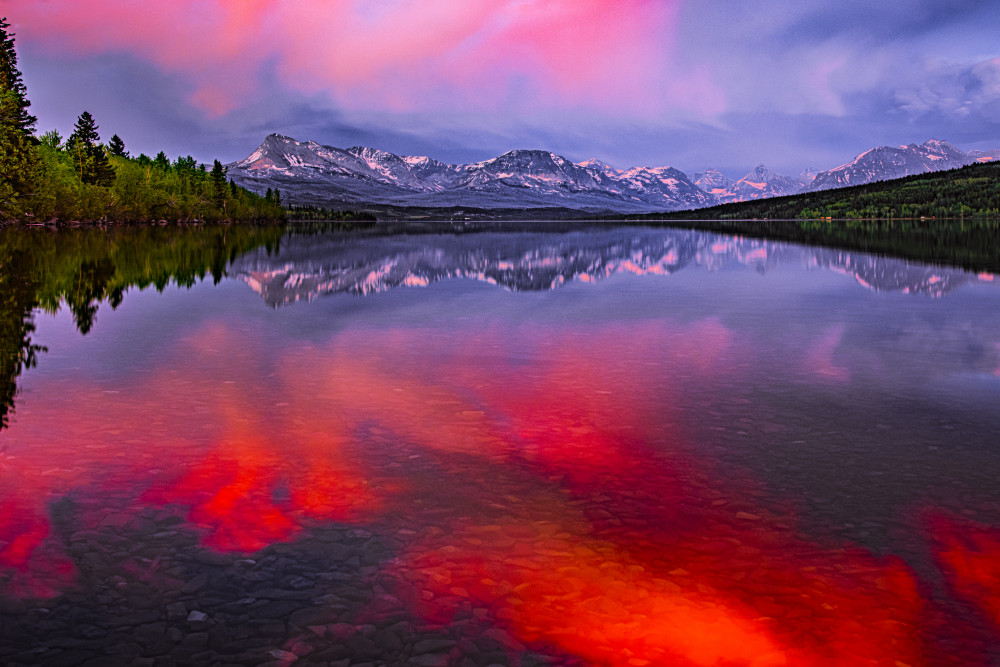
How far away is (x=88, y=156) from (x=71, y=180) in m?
32.6

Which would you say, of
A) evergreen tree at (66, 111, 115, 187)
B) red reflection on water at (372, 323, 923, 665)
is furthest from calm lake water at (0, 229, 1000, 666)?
evergreen tree at (66, 111, 115, 187)

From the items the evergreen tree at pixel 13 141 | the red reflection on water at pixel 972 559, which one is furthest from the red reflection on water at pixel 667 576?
the evergreen tree at pixel 13 141

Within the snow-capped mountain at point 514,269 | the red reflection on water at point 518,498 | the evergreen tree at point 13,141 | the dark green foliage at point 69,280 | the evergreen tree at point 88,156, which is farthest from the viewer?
the evergreen tree at point 88,156

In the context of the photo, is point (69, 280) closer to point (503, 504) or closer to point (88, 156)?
point (503, 504)

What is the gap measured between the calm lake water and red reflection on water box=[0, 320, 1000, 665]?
40 mm

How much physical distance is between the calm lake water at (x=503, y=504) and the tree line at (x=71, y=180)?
9030 cm

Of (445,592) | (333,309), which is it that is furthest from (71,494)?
(333,309)

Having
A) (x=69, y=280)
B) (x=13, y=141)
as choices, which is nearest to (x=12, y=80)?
(x=13, y=141)

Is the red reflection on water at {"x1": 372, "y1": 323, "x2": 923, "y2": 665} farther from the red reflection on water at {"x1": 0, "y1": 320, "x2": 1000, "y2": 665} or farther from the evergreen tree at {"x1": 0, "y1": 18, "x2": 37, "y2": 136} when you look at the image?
the evergreen tree at {"x1": 0, "y1": 18, "x2": 37, "y2": 136}

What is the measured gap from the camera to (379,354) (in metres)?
19.3

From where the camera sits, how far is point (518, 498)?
9.46m

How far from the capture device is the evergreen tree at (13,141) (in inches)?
3595

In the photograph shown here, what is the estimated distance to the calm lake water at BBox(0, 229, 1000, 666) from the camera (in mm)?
6605

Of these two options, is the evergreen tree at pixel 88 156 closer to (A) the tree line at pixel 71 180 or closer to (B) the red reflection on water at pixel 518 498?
(A) the tree line at pixel 71 180
